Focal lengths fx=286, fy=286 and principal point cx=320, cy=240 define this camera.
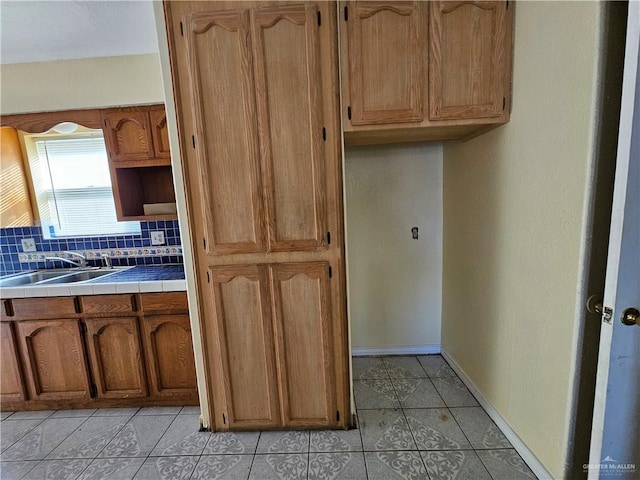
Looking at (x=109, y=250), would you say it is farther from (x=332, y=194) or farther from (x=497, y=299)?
(x=497, y=299)

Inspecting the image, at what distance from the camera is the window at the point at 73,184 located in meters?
2.31

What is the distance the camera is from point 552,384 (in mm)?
1248

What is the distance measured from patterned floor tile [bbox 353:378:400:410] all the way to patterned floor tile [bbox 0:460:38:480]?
1.83 metres

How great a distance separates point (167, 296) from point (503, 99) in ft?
7.20

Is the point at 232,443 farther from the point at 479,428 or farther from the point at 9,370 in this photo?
the point at 9,370

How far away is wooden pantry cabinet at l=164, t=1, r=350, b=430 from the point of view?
4.52 feet

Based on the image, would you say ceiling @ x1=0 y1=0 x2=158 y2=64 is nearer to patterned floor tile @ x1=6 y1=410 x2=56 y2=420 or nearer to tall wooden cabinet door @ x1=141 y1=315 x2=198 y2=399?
tall wooden cabinet door @ x1=141 y1=315 x2=198 y2=399

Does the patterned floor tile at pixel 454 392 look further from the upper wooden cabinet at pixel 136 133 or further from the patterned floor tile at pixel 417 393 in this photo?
the upper wooden cabinet at pixel 136 133

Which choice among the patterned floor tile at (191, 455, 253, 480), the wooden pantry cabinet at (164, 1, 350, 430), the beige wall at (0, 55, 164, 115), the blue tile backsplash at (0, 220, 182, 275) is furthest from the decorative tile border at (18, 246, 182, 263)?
the patterned floor tile at (191, 455, 253, 480)

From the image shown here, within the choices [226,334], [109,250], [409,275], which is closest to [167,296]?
[226,334]

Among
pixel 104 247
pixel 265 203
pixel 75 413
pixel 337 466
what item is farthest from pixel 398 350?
pixel 104 247

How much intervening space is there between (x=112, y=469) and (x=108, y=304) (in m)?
0.88

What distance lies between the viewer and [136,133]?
1974 millimetres

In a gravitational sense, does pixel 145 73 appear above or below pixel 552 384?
above
